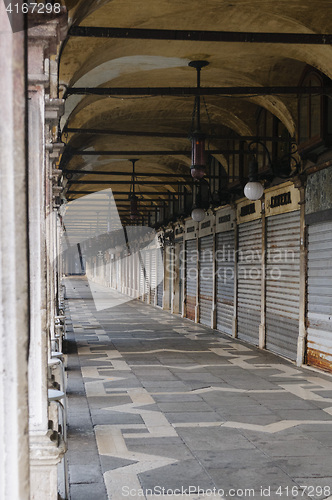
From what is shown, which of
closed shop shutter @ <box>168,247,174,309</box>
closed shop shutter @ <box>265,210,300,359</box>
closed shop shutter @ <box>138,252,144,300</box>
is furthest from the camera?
closed shop shutter @ <box>138,252,144,300</box>

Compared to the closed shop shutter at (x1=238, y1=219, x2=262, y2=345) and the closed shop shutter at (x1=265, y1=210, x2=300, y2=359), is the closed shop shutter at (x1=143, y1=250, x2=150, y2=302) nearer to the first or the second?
the closed shop shutter at (x1=238, y1=219, x2=262, y2=345)

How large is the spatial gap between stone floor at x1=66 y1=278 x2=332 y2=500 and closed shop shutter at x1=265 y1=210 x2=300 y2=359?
0.45m

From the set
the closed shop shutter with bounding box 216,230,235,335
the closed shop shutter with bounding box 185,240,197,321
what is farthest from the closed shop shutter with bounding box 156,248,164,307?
the closed shop shutter with bounding box 216,230,235,335

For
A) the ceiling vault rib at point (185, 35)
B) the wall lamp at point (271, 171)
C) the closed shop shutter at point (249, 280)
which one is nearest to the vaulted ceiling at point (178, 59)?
the ceiling vault rib at point (185, 35)

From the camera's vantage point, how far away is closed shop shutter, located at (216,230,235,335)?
16.5m

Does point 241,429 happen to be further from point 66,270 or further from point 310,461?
point 66,270

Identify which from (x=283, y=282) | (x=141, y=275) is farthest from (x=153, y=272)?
(x=283, y=282)

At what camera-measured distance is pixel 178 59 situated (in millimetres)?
11172

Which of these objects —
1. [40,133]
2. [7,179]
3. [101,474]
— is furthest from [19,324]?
[101,474]

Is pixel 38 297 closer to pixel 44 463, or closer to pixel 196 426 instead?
pixel 44 463

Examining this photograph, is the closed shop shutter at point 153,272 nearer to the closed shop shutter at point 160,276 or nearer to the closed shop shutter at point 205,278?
the closed shop shutter at point 160,276

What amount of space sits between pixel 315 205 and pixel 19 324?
9.46m

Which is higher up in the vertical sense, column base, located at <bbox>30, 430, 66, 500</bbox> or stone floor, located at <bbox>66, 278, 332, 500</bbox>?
column base, located at <bbox>30, 430, 66, 500</bbox>

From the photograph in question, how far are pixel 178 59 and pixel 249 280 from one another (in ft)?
19.1
